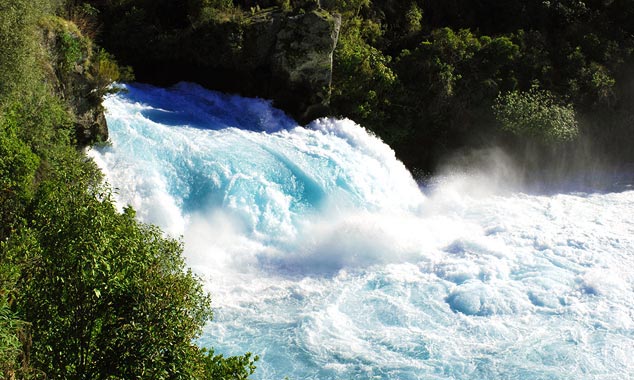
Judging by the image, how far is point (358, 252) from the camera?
20.6 meters

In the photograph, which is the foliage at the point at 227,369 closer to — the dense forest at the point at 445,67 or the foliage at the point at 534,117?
the dense forest at the point at 445,67

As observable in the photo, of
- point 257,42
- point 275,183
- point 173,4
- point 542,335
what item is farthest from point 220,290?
point 173,4

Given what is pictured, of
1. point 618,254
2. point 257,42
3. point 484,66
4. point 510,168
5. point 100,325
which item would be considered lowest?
point 100,325

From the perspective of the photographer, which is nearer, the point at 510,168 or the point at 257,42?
the point at 257,42

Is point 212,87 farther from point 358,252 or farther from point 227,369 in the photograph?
point 227,369

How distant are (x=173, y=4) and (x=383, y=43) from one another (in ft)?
33.2

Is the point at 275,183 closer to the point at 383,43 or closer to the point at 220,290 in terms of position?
the point at 220,290

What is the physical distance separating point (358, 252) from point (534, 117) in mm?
12742

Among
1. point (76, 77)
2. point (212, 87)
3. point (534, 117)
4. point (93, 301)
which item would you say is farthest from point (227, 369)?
point (534, 117)

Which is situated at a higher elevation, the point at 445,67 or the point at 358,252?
the point at 445,67

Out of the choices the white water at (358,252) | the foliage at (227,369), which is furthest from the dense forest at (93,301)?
the white water at (358,252)

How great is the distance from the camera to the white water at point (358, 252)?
1642 centimetres

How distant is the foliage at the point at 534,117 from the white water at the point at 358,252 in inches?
146

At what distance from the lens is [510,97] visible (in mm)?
28781
